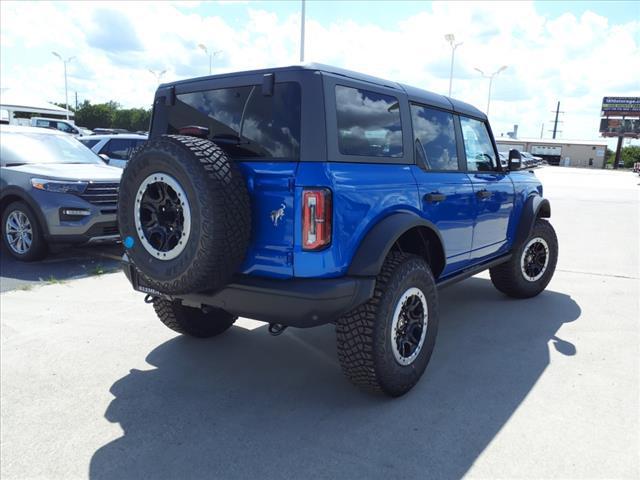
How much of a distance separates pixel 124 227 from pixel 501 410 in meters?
2.47

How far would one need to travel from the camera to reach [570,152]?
70.4m

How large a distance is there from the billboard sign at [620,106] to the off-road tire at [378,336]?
79.8 metres

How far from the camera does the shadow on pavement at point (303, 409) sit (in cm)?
248

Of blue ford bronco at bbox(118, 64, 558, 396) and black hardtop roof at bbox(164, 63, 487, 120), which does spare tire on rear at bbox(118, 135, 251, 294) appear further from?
black hardtop roof at bbox(164, 63, 487, 120)

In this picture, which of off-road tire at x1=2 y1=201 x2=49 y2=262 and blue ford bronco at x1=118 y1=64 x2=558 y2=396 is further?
off-road tire at x1=2 y1=201 x2=49 y2=262

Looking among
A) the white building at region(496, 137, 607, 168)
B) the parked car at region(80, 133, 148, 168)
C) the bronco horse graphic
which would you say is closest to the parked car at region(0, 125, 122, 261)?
the parked car at region(80, 133, 148, 168)

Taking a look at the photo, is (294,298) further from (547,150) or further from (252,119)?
(547,150)

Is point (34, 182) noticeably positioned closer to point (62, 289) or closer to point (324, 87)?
point (62, 289)

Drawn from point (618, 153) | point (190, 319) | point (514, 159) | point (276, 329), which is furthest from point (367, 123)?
point (618, 153)

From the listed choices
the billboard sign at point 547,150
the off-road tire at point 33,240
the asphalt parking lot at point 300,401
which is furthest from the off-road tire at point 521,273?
the billboard sign at point 547,150

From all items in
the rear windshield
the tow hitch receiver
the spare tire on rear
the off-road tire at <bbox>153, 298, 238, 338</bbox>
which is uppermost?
the rear windshield

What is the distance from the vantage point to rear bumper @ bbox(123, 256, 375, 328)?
102 inches

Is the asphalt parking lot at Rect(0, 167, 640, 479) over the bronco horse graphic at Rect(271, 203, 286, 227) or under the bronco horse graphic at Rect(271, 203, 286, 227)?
under

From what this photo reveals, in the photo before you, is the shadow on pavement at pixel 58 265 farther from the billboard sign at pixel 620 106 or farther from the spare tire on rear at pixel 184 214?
the billboard sign at pixel 620 106
